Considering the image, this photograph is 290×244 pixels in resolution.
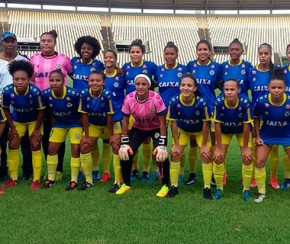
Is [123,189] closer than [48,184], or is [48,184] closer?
[123,189]

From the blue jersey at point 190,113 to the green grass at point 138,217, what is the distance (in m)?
0.85

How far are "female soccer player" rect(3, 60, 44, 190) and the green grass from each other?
0.37m

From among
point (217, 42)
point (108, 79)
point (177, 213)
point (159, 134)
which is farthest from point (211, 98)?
point (217, 42)

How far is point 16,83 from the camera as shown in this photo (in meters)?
5.31

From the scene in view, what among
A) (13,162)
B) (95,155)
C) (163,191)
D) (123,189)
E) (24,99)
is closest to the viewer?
(163,191)

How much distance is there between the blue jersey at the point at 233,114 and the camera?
16.1 ft

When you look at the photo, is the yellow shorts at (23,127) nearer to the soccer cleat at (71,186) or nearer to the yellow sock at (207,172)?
the soccer cleat at (71,186)

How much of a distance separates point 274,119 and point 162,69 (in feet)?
5.80

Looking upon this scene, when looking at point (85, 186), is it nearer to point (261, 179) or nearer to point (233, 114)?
point (233, 114)

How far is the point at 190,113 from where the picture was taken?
5.13 meters

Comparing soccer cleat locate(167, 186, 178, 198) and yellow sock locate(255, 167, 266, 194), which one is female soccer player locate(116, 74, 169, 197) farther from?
yellow sock locate(255, 167, 266, 194)

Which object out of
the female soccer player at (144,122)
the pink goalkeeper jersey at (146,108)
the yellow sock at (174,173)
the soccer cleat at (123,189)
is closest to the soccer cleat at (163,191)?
the female soccer player at (144,122)

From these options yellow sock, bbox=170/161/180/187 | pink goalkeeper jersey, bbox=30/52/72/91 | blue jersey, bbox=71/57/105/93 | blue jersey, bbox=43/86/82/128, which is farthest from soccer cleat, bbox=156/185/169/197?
pink goalkeeper jersey, bbox=30/52/72/91

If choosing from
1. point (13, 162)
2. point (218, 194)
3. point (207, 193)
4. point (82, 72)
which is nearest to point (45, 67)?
point (82, 72)
